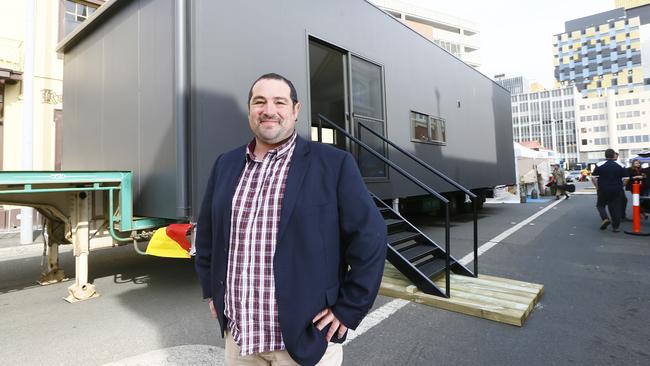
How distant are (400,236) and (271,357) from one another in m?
3.19

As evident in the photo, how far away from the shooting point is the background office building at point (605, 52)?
101 m

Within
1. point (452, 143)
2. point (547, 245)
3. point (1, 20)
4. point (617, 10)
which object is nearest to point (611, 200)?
point (547, 245)

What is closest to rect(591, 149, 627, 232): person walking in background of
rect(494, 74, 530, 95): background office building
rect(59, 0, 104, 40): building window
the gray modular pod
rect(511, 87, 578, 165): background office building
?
the gray modular pod

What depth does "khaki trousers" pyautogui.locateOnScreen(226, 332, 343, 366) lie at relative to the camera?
4.32 feet

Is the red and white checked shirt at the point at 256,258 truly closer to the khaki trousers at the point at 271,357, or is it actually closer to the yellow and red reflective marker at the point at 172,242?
the khaki trousers at the point at 271,357

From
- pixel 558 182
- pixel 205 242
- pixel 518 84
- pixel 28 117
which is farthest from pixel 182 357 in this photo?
pixel 518 84

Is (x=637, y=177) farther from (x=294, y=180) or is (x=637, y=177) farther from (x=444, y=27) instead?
(x=444, y=27)

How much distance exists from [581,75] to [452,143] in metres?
135

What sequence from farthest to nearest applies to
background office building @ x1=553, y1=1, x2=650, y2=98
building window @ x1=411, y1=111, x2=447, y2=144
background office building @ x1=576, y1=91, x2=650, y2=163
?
background office building @ x1=553, y1=1, x2=650, y2=98
background office building @ x1=576, y1=91, x2=650, y2=163
building window @ x1=411, y1=111, x2=447, y2=144

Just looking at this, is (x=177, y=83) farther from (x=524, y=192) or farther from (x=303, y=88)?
(x=524, y=192)

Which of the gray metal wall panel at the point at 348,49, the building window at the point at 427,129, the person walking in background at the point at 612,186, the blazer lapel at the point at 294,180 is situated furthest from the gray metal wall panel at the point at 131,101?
the person walking in background at the point at 612,186

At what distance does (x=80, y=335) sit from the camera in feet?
9.67

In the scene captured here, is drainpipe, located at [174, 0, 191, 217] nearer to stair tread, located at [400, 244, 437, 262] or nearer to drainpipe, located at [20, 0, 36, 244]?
stair tread, located at [400, 244, 437, 262]

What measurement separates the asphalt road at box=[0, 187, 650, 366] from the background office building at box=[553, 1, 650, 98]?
12193cm
